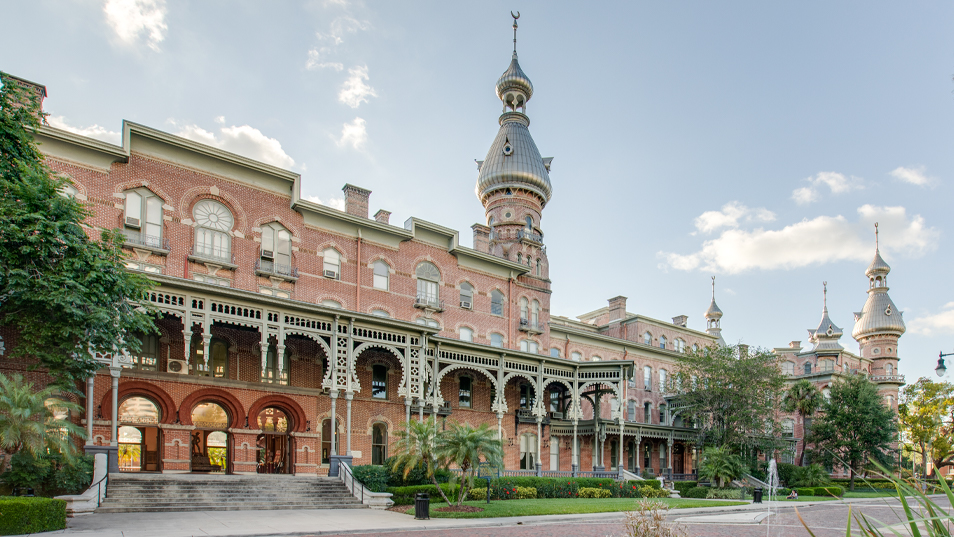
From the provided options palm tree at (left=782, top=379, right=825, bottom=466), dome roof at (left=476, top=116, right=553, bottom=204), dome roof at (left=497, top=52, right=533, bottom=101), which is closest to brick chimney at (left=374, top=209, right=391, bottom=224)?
dome roof at (left=476, top=116, right=553, bottom=204)

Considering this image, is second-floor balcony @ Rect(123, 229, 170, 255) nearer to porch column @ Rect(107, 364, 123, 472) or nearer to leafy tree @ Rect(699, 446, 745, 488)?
porch column @ Rect(107, 364, 123, 472)

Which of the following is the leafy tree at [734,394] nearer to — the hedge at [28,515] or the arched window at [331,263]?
the arched window at [331,263]

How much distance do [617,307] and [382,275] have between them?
26136 mm

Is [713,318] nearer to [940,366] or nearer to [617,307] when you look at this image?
[617,307]

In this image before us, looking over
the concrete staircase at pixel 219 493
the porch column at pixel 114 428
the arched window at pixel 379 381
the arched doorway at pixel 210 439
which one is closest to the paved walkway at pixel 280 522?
the concrete staircase at pixel 219 493

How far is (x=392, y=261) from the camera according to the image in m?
33.8

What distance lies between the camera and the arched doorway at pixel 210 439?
26.2 m

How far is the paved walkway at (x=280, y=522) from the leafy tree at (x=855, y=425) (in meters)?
31.0

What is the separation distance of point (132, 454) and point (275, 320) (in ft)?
23.8

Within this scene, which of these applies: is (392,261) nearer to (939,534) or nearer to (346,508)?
(346,508)

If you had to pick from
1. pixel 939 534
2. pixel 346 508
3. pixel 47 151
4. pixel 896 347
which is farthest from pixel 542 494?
pixel 896 347

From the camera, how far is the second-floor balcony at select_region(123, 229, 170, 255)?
1013 inches

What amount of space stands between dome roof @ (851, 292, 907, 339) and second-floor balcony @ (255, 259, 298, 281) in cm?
6985

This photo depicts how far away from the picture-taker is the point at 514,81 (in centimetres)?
5009
